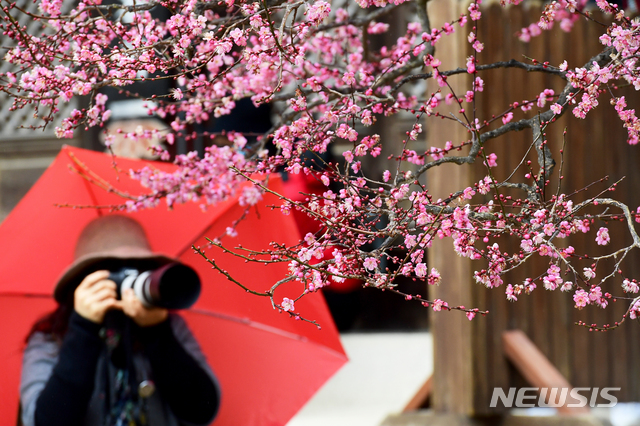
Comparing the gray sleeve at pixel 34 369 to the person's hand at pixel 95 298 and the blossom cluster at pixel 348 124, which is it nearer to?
the person's hand at pixel 95 298

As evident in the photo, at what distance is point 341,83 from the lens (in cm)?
151

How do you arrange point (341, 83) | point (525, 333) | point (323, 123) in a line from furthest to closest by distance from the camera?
1. point (525, 333)
2. point (341, 83)
3. point (323, 123)

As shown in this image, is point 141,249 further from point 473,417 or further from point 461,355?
point 473,417

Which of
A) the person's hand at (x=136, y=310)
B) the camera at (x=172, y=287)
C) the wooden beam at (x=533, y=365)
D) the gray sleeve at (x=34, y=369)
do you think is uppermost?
the camera at (x=172, y=287)

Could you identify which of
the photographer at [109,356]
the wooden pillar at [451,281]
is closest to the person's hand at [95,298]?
the photographer at [109,356]

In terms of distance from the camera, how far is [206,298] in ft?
5.67

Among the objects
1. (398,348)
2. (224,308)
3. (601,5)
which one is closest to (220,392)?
(224,308)

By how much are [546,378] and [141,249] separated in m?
1.29

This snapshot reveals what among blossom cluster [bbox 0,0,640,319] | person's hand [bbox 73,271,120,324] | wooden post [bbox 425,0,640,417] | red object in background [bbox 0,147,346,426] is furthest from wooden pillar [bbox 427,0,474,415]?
person's hand [bbox 73,271,120,324]

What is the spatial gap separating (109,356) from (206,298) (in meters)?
0.29

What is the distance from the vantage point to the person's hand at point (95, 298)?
153 cm

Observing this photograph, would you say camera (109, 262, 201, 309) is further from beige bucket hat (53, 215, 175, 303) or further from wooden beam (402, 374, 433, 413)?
wooden beam (402, 374, 433, 413)

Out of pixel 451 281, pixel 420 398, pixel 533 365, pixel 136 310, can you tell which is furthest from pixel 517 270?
pixel 420 398

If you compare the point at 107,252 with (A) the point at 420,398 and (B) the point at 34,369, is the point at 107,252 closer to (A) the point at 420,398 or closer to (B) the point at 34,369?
(B) the point at 34,369
